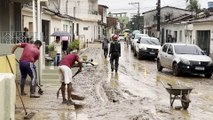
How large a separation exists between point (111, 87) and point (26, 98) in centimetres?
480

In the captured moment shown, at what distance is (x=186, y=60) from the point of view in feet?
69.4

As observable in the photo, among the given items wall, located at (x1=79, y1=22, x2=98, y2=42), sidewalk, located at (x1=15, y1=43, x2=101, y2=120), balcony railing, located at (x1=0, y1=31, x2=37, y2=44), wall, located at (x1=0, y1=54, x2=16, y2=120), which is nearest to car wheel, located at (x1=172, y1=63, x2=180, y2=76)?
balcony railing, located at (x1=0, y1=31, x2=37, y2=44)

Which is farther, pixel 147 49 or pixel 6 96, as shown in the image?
pixel 147 49

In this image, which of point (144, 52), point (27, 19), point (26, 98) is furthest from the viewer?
point (144, 52)

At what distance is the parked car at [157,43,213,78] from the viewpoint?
2116 cm

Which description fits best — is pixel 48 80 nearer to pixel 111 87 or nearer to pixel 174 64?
pixel 111 87

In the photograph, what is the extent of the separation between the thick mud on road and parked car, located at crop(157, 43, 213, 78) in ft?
1.42

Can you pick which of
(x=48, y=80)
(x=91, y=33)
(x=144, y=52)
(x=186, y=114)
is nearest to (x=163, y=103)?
(x=186, y=114)

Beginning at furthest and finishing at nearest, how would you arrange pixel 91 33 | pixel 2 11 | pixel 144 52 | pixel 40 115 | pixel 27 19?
pixel 91 33, pixel 144 52, pixel 27 19, pixel 2 11, pixel 40 115

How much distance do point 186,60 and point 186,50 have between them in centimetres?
158

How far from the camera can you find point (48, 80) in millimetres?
16703

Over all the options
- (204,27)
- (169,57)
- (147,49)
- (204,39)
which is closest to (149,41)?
(147,49)

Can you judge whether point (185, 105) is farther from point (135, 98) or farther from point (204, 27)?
point (204, 27)

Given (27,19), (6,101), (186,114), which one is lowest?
(186,114)
